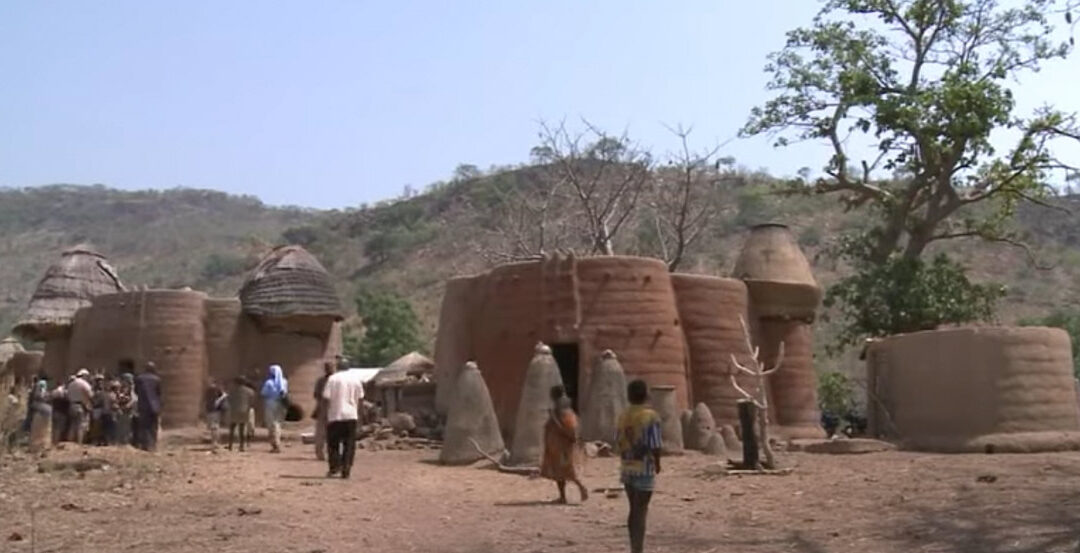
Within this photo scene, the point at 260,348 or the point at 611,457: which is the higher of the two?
the point at 260,348

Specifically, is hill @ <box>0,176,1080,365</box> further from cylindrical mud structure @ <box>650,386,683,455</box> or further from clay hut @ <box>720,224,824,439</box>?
cylindrical mud structure @ <box>650,386,683,455</box>

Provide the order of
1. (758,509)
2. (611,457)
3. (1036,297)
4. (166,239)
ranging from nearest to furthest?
(758,509), (611,457), (1036,297), (166,239)

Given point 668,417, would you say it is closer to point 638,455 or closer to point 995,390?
point 995,390

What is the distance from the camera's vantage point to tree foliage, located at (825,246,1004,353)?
84.6 ft

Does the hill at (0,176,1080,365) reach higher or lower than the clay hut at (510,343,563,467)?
higher

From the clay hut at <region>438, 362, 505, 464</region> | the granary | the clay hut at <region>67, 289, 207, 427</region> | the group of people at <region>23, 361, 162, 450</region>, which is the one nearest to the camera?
the clay hut at <region>438, 362, 505, 464</region>

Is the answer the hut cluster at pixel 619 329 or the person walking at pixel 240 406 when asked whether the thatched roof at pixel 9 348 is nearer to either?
the person walking at pixel 240 406

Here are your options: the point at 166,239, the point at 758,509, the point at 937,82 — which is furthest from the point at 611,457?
the point at 166,239

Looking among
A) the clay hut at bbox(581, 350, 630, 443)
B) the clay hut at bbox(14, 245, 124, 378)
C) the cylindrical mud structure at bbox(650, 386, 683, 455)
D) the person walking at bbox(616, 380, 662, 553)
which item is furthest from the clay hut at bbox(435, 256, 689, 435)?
the clay hut at bbox(14, 245, 124, 378)

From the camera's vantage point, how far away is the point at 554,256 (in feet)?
69.2

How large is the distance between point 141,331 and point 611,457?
42.9 ft

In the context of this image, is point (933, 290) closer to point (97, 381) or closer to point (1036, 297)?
point (97, 381)

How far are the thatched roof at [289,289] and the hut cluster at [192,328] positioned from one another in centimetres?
2

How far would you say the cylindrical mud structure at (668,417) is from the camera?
18.6m
